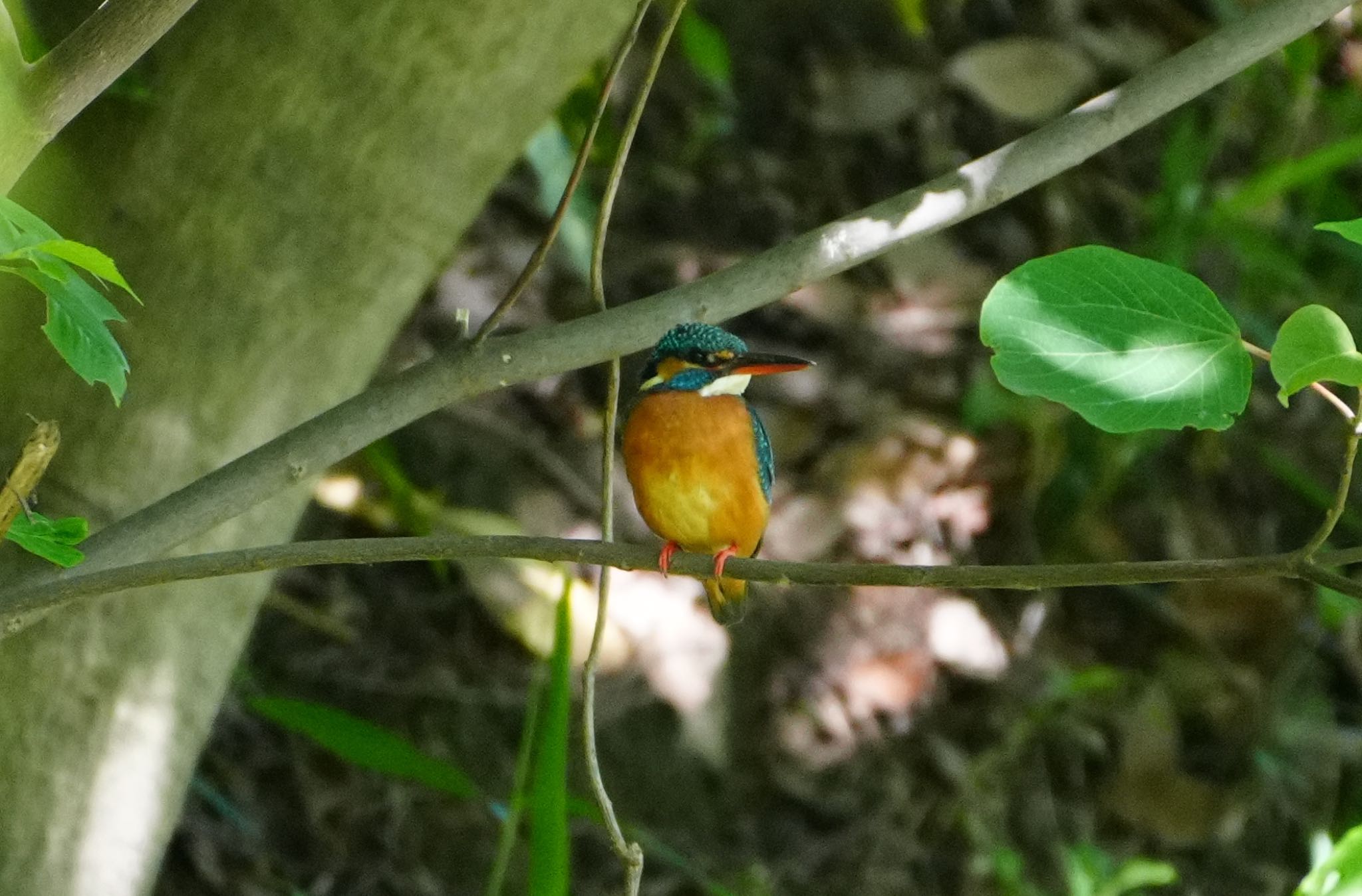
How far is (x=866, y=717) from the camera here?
5.25 m

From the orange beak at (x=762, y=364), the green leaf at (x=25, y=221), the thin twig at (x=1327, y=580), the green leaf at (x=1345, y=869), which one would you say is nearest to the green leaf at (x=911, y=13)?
the orange beak at (x=762, y=364)

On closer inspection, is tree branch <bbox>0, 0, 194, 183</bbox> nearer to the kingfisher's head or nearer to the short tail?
the kingfisher's head

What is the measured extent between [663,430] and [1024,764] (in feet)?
9.45

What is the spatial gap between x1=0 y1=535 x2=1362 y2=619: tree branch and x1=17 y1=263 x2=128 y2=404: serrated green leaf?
30 centimetres

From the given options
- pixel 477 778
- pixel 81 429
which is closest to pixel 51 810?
pixel 81 429

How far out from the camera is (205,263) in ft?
8.88

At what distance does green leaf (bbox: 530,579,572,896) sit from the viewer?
2.79 m

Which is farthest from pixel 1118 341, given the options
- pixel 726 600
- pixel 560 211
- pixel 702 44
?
pixel 702 44

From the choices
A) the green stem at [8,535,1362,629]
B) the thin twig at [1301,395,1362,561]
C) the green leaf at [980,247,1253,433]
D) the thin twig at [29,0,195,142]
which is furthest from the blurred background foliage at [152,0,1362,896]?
the thin twig at [1301,395,1362,561]

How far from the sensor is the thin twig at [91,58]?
1.78 meters

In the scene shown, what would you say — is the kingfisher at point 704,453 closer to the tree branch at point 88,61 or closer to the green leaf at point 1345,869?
the green leaf at point 1345,869

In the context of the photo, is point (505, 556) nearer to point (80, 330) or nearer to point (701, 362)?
point (80, 330)

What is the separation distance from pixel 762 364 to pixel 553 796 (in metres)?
1.01

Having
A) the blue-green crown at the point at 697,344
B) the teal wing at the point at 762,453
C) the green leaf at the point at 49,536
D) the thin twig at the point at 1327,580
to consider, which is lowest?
the thin twig at the point at 1327,580
